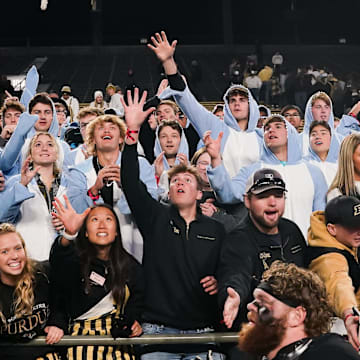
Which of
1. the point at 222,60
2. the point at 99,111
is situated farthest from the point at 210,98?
the point at 99,111

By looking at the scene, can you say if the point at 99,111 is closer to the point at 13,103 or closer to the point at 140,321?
the point at 13,103

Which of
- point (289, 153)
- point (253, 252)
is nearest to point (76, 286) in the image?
point (253, 252)

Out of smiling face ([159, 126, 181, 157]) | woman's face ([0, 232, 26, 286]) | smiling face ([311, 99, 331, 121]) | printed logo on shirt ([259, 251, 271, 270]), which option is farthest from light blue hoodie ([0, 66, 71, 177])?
smiling face ([311, 99, 331, 121])

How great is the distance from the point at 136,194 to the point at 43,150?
1.29 metres

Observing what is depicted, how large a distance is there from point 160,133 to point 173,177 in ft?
5.79

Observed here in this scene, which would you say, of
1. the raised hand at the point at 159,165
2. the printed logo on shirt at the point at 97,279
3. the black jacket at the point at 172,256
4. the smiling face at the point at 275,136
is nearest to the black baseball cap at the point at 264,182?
the black jacket at the point at 172,256

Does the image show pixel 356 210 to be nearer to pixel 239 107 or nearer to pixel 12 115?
pixel 239 107

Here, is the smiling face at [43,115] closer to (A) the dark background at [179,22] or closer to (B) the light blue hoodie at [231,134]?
(B) the light blue hoodie at [231,134]

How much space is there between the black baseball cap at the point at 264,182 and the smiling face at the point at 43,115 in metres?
2.77

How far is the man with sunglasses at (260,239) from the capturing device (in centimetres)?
498

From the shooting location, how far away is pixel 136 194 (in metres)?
5.25

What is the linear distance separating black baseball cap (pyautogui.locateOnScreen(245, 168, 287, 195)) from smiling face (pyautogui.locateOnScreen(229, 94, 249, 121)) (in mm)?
1988

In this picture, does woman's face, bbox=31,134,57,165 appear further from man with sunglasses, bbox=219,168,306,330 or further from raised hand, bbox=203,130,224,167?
man with sunglasses, bbox=219,168,306,330

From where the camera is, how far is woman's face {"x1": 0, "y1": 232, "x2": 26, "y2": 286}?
16.1ft
